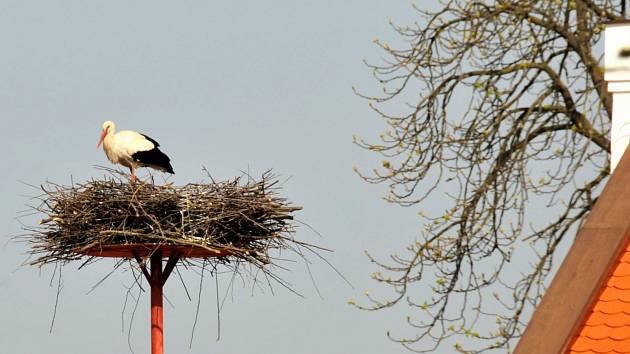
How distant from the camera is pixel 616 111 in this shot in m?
10.7

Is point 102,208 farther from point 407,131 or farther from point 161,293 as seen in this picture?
point 407,131

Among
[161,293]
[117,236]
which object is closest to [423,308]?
[161,293]

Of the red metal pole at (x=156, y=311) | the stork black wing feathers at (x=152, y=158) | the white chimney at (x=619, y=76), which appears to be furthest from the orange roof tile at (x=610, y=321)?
the stork black wing feathers at (x=152, y=158)

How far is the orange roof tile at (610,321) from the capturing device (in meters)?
8.43

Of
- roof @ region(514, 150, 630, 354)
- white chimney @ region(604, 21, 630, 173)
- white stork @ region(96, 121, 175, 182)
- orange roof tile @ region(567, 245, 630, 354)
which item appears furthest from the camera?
white stork @ region(96, 121, 175, 182)

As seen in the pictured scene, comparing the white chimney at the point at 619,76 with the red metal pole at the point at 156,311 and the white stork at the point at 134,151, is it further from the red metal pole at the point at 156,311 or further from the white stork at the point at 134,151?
the white stork at the point at 134,151

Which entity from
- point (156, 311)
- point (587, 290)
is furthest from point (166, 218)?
point (587, 290)

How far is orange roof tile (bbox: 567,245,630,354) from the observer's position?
8430mm

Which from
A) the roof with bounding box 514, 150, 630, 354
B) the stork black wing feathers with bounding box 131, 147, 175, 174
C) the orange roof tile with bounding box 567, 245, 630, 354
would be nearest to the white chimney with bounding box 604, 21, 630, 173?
the roof with bounding box 514, 150, 630, 354

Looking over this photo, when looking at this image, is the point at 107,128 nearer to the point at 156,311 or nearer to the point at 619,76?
the point at 156,311

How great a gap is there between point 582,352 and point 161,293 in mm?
6846

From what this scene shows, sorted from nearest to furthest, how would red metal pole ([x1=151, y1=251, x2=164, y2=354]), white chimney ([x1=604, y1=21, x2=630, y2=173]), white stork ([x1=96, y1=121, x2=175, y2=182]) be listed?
white chimney ([x1=604, y1=21, x2=630, y2=173])
red metal pole ([x1=151, y1=251, x2=164, y2=354])
white stork ([x1=96, y1=121, x2=175, y2=182])

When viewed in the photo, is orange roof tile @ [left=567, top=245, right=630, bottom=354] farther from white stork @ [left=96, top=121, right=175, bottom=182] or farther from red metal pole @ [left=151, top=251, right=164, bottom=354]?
white stork @ [left=96, top=121, right=175, bottom=182]

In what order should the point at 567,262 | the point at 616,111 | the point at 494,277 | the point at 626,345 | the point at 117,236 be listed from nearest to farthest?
the point at 626,345
the point at 567,262
the point at 616,111
the point at 117,236
the point at 494,277
